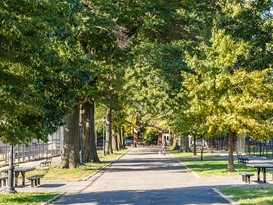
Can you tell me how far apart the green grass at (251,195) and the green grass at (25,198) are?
6.00 metres

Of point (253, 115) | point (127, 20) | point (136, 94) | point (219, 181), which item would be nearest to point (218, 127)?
point (253, 115)

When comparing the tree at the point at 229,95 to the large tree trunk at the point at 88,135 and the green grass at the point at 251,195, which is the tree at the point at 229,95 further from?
the large tree trunk at the point at 88,135

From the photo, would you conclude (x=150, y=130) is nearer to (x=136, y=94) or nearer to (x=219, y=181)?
(x=136, y=94)

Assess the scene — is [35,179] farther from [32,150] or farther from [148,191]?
[32,150]

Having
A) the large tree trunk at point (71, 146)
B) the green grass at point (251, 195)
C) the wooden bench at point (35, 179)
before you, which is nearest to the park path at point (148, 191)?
the green grass at point (251, 195)

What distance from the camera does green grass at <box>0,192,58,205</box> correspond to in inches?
648

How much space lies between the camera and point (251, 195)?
1719 cm

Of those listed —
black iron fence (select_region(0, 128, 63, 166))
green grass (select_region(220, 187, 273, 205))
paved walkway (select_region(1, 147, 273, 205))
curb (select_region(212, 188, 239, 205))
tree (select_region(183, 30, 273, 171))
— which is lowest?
paved walkway (select_region(1, 147, 273, 205))

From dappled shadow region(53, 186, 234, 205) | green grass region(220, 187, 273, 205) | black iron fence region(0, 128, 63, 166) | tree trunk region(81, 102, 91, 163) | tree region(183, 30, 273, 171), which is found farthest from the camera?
tree trunk region(81, 102, 91, 163)

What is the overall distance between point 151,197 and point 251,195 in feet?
10.6

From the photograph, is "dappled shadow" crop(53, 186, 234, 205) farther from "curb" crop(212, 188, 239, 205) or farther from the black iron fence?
the black iron fence

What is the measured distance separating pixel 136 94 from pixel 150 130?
46.7m

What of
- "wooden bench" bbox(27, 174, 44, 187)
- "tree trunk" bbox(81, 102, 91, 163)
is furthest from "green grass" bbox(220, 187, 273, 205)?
"tree trunk" bbox(81, 102, 91, 163)

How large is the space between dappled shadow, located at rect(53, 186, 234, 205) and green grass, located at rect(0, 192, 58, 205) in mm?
615
